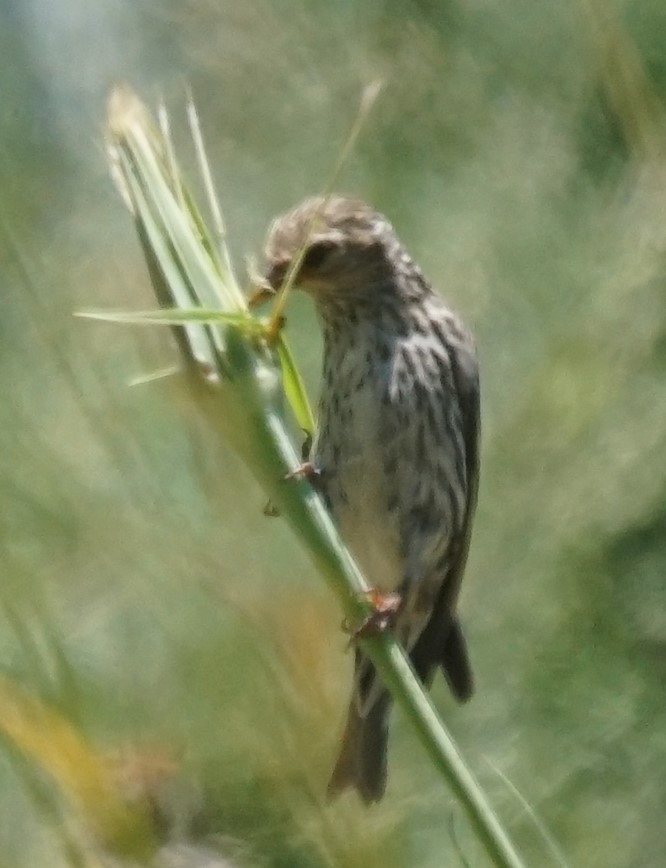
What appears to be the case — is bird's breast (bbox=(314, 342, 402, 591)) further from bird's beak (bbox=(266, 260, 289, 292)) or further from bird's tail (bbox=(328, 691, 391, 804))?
bird's beak (bbox=(266, 260, 289, 292))

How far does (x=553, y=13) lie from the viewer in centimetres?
189

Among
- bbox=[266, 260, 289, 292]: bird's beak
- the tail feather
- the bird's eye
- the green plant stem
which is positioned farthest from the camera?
the tail feather

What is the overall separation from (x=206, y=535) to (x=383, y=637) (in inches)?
26.6

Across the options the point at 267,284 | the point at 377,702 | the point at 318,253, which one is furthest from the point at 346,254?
the point at 267,284

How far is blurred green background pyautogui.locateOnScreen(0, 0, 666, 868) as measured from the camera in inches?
53.3

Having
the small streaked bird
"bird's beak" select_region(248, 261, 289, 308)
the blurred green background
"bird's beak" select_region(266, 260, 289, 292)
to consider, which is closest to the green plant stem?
"bird's beak" select_region(248, 261, 289, 308)

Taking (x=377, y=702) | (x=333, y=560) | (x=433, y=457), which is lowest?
(x=377, y=702)

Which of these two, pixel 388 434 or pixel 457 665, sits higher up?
pixel 388 434

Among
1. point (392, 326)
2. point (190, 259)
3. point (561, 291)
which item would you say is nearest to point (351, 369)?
point (392, 326)

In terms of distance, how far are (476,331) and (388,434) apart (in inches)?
16.7

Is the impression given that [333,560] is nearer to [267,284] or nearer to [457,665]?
[267,284]

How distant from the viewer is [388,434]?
4.73 feet

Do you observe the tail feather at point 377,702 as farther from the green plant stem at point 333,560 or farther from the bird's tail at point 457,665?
the green plant stem at point 333,560

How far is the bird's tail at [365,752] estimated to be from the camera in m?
1.35
